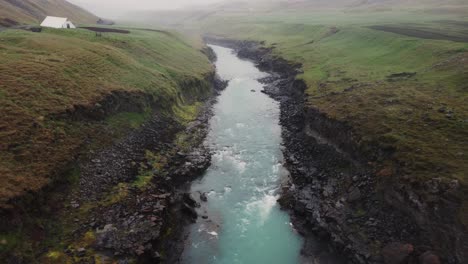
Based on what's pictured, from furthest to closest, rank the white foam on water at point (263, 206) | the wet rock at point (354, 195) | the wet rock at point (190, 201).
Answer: the wet rock at point (190, 201) → the white foam on water at point (263, 206) → the wet rock at point (354, 195)

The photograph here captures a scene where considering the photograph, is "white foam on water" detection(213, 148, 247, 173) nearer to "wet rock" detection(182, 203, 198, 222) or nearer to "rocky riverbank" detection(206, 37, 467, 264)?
"rocky riverbank" detection(206, 37, 467, 264)

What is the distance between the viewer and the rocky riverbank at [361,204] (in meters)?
24.6

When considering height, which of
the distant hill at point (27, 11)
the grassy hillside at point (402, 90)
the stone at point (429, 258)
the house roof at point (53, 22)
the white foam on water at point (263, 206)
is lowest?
the white foam on water at point (263, 206)

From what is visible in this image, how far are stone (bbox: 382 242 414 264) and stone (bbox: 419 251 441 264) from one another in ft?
3.06

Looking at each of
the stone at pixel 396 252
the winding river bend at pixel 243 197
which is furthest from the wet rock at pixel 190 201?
the stone at pixel 396 252

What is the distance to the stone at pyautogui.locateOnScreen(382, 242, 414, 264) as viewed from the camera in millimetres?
24453

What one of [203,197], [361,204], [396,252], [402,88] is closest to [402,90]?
[402,88]

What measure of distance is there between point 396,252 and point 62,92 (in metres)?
37.7

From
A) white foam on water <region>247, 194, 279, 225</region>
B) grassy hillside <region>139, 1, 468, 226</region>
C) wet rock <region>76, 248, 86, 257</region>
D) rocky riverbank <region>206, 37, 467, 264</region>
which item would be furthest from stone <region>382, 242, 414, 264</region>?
wet rock <region>76, 248, 86, 257</region>

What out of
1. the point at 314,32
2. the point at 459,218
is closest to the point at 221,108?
the point at 459,218

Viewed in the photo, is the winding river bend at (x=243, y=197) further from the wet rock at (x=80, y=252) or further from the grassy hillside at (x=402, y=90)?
the grassy hillside at (x=402, y=90)

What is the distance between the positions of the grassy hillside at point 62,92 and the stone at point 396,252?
27303mm

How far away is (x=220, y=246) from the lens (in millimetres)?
29031

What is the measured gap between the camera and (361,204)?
1211 inches
